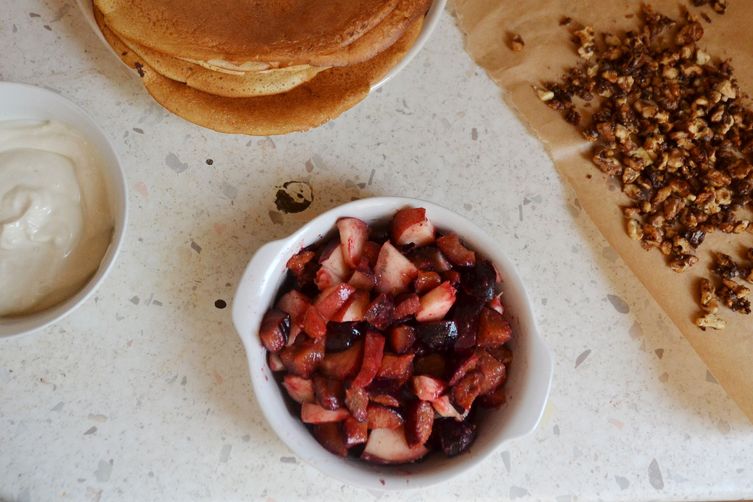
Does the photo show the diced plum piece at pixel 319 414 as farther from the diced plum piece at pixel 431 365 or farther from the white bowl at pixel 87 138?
the white bowl at pixel 87 138

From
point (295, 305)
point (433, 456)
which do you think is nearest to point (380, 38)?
point (295, 305)

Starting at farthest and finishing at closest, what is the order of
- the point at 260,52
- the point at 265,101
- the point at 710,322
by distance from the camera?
the point at 710,322
the point at 265,101
the point at 260,52

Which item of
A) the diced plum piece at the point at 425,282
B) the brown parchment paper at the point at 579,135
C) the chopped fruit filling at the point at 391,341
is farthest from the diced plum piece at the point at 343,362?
the brown parchment paper at the point at 579,135

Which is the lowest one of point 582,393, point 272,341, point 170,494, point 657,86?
point 170,494

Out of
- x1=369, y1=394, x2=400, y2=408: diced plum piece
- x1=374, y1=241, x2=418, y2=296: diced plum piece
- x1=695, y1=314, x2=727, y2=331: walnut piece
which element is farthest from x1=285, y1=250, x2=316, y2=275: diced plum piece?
x1=695, y1=314, x2=727, y2=331: walnut piece

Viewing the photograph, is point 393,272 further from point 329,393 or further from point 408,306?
point 329,393

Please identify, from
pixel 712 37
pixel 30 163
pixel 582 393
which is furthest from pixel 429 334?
pixel 712 37

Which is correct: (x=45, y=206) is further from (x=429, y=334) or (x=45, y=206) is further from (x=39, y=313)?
(x=429, y=334)
